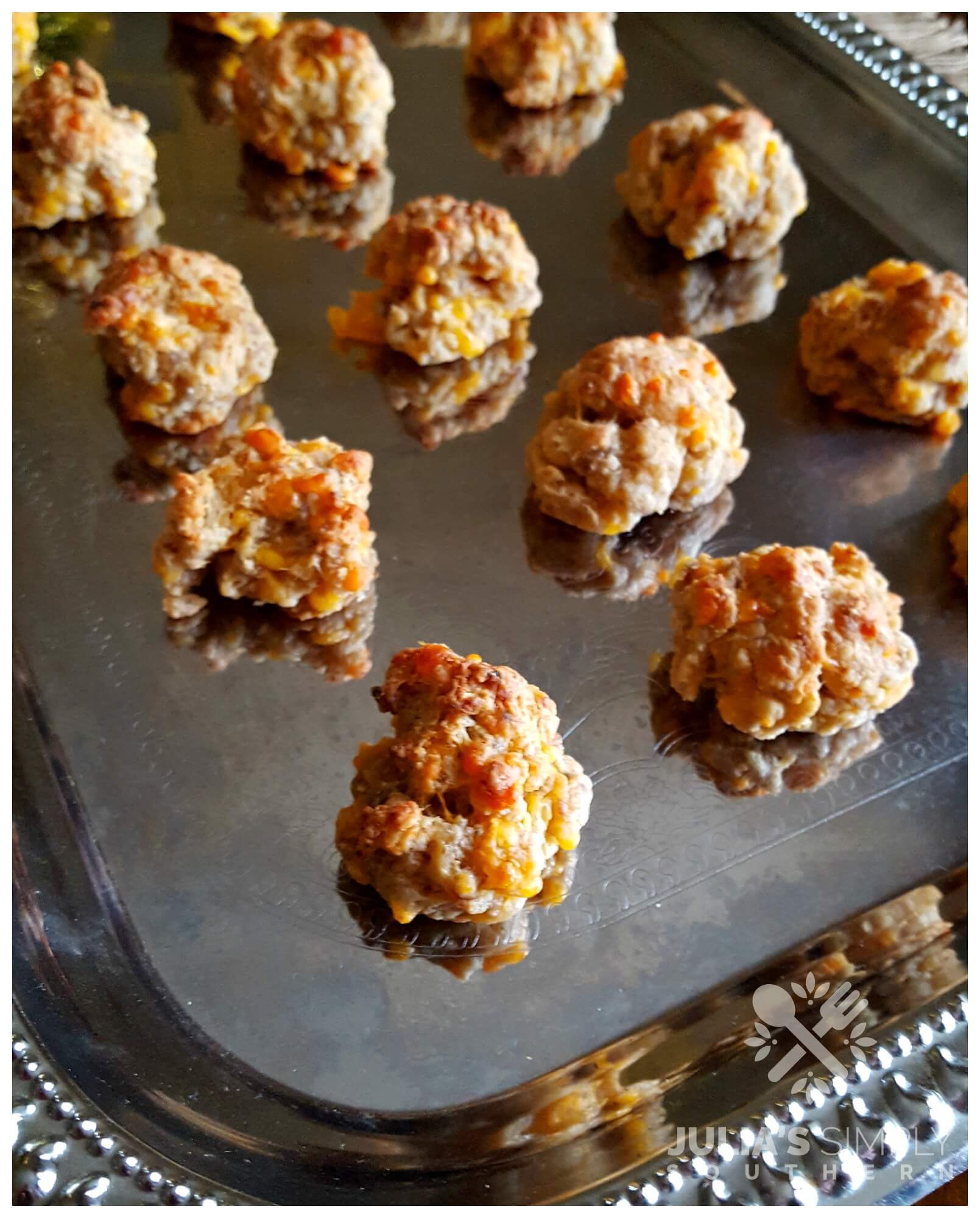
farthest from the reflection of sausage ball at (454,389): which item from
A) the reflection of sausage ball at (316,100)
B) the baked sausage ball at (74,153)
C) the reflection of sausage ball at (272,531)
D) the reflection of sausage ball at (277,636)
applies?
the baked sausage ball at (74,153)

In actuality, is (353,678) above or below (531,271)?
below

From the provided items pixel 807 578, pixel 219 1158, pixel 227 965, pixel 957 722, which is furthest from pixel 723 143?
pixel 219 1158

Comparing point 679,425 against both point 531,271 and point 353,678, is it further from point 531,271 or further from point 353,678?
point 353,678

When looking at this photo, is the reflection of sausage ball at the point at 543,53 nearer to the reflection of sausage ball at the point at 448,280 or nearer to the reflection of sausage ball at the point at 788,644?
the reflection of sausage ball at the point at 448,280

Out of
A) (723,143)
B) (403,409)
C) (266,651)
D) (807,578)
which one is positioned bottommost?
(266,651)

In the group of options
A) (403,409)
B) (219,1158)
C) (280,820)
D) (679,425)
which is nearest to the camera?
(219,1158)

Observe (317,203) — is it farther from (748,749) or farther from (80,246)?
(748,749)
